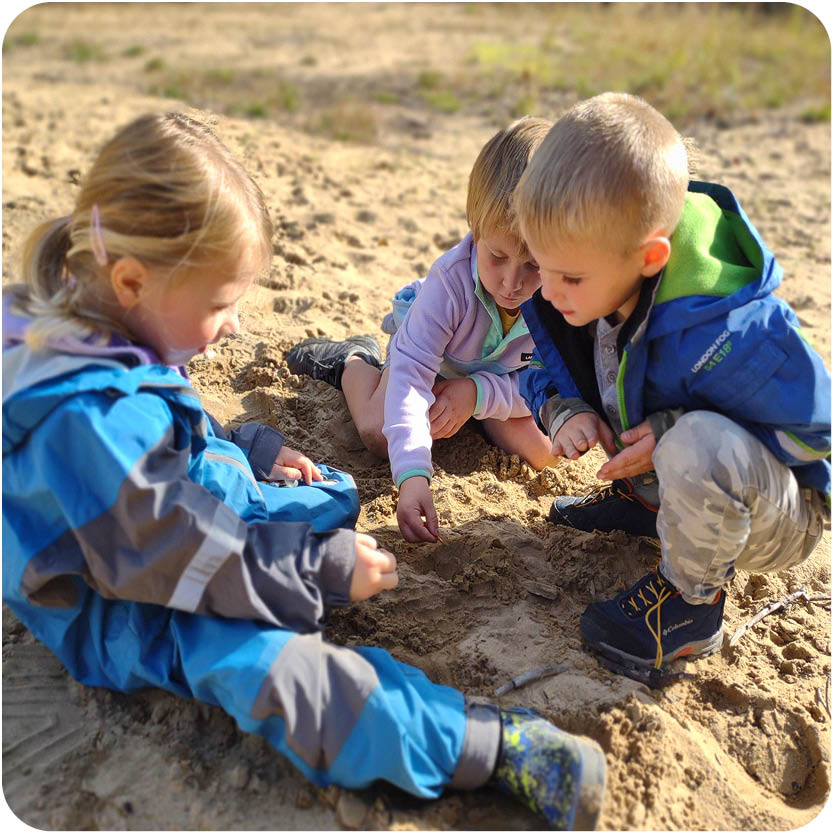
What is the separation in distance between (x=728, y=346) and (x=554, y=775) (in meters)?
1.03

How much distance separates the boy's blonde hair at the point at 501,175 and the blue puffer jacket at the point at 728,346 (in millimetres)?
520

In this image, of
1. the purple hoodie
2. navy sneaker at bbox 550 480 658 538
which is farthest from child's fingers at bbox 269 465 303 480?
navy sneaker at bbox 550 480 658 538

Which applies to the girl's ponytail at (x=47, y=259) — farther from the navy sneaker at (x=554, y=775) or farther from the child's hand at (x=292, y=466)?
the navy sneaker at (x=554, y=775)

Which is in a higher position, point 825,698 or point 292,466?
point 292,466

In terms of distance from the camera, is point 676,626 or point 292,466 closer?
point 676,626

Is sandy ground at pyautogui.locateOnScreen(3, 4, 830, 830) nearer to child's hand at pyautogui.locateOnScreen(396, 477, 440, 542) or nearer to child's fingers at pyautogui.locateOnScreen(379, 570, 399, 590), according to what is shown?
child's hand at pyautogui.locateOnScreen(396, 477, 440, 542)

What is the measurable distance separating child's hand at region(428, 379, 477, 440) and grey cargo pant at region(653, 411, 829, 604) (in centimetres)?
95

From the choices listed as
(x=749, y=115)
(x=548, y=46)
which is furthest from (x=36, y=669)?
(x=548, y=46)

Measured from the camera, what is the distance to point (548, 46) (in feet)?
29.3

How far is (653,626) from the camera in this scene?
7.48 feet

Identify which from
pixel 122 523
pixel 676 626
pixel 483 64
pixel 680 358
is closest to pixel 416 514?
pixel 676 626

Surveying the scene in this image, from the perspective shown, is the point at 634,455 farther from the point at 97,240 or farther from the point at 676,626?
the point at 97,240

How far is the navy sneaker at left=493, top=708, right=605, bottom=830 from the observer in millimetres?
1832

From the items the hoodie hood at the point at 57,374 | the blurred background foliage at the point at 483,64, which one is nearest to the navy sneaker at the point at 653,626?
the hoodie hood at the point at 57,374
